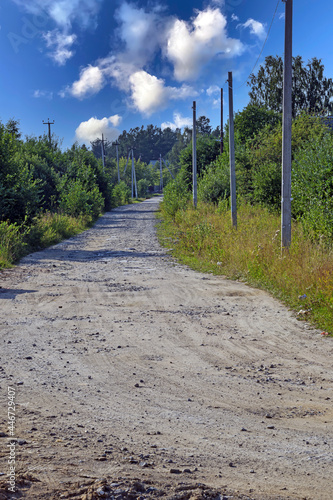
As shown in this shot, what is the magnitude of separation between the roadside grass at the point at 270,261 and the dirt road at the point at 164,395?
395 mm

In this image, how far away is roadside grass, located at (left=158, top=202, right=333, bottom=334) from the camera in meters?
7.46

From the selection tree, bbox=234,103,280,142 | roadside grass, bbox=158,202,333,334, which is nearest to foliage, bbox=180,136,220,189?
tree, bbox=234,103,280,142

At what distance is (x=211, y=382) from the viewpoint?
186 inches

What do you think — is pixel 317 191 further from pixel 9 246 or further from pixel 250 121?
pixel 250 121

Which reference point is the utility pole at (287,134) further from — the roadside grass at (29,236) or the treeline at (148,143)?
the treeline at (148,143)

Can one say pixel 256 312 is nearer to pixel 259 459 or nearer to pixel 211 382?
pixel 211 382

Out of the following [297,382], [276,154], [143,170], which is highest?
[143,170]

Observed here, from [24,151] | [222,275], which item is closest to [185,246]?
[222,275]

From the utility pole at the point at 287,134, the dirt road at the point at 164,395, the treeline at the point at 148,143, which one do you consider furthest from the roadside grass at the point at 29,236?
the treeline at the point at 148,143

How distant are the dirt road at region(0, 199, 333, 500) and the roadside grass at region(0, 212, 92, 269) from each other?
4460 millimetres

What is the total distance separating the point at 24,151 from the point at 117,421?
101 ft

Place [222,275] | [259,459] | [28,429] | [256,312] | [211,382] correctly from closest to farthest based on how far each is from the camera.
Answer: [259,459] → [28,429] → [211,382] → [256,312] → [222,275]

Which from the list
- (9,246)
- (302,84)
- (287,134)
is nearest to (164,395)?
(287,134)

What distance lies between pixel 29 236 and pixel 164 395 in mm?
13465
